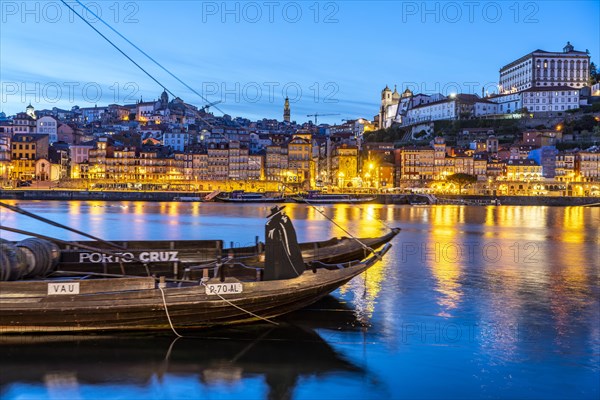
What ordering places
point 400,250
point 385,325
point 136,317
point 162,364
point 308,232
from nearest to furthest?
point 162,364 → point 136,317 → point 385,325 → point 400,250 → point 308,232

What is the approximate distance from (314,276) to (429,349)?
2.23 meters

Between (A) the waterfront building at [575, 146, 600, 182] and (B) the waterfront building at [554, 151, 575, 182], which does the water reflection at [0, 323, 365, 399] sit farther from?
(B) the waterfront building at [554, 151, 575, 182]

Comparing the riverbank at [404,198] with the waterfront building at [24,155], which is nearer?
the riverbank at [404,198]

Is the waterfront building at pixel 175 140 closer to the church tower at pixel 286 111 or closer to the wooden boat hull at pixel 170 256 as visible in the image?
the church tower at pixel 286 111

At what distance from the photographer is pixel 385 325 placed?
11.7 m

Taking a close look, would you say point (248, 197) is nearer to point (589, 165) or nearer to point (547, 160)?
point (547, 160)

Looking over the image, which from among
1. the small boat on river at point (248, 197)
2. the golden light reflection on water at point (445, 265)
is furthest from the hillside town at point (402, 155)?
the golden light reflection on water at point (445, 265)

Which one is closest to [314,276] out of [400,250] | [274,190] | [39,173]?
[400,250]

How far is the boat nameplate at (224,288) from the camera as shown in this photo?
9875 mm

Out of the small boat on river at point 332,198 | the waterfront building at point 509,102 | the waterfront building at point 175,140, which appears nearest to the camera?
the small boat on river at point 332,198

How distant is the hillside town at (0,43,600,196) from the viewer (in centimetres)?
9031

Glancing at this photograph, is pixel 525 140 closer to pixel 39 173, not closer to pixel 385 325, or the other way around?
pixel 39 173

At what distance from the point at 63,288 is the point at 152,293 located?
1320 mm

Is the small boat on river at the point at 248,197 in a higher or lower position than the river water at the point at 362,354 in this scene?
higher
